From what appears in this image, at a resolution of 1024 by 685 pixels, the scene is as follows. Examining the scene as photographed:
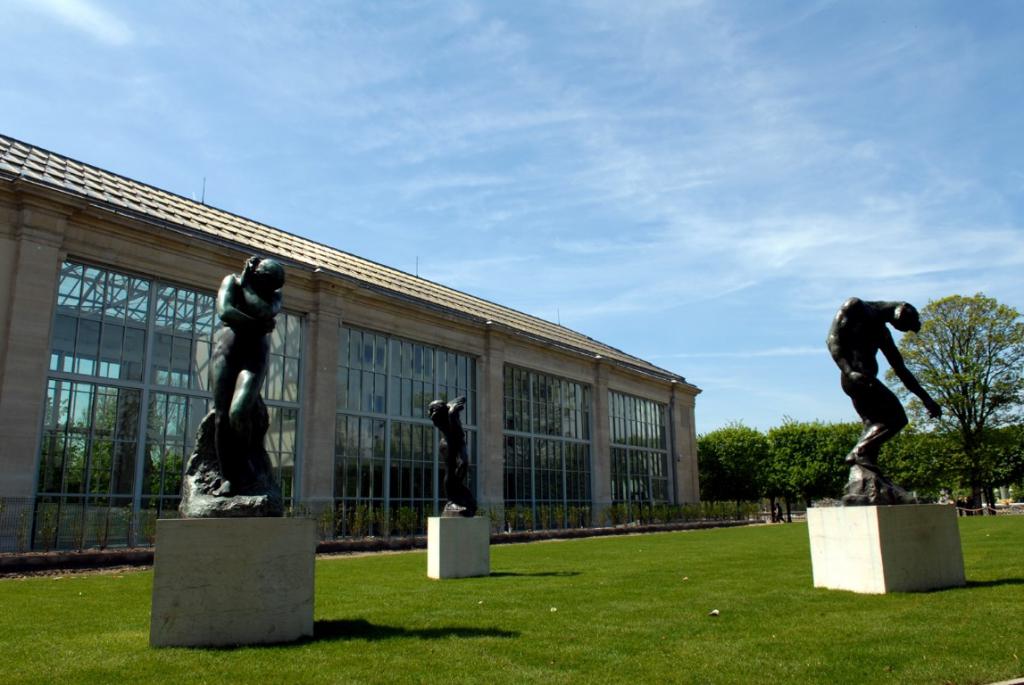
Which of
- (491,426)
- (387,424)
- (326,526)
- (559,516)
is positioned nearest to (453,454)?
(326,526)

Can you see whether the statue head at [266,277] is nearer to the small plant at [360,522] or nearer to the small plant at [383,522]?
the small plant at [360,522]

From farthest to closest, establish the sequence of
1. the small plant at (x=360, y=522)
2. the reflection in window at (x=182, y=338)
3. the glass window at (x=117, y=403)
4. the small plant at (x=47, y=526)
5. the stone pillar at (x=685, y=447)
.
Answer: the stone pillar at (x=685, y=447) → the small plant at (x=360, y=522) → the reflection in window at (x=182, y=338) → the glass window at (x=117, y=403) → the small plant at (x=47, y=526)

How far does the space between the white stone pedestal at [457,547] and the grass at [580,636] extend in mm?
1180

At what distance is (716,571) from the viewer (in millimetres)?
13086

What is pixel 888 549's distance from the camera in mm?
9047

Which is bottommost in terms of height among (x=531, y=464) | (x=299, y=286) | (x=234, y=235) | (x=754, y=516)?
(x=754, y=516)

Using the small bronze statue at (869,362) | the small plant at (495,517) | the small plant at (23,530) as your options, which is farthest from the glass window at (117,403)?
the small bronze statue at (869,362)

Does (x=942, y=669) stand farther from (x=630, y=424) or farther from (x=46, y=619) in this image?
(x=630, y=424)

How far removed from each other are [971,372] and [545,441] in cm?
2515

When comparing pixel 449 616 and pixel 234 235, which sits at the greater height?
pixel 234 235

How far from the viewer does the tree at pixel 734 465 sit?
61938mm

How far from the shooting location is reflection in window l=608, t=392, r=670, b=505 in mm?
46750

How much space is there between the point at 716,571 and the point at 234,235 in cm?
2215

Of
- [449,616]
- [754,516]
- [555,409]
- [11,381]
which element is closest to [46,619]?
[449,616]
